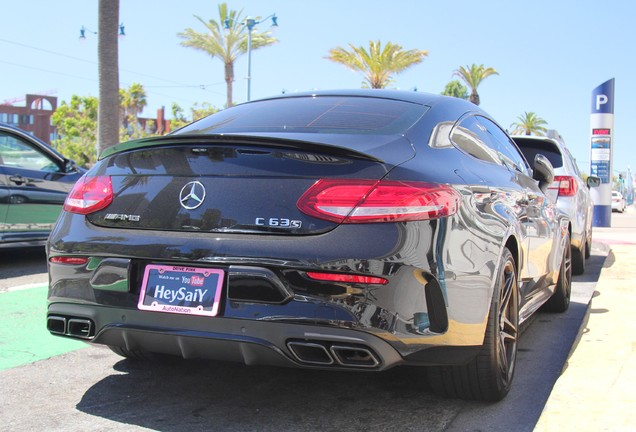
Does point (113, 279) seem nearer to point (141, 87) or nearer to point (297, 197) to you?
point (297, 197)

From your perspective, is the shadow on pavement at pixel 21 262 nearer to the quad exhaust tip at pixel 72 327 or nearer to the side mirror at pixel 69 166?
the side mirror at pixel 69 166

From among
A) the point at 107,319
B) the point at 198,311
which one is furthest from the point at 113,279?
the point at 198,311

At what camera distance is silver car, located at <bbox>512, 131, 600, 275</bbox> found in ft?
25.1

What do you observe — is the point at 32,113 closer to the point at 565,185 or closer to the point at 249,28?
the point at 249,28

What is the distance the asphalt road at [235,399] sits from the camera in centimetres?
321

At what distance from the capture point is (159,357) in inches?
161

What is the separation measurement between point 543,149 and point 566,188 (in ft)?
2.57

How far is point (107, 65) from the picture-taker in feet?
44.8

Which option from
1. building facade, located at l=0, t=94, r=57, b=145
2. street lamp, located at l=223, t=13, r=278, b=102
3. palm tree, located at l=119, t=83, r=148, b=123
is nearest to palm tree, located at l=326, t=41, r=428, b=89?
street lamp, located at l=223, t=13, r=278, b=102

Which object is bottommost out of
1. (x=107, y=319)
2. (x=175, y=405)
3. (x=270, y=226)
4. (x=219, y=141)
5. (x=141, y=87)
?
(x=175, y=405)

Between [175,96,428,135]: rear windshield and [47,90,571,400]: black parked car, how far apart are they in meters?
0.03

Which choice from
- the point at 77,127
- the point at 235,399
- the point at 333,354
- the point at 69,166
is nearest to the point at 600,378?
the point at 333,354

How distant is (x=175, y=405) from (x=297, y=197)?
1.29 m

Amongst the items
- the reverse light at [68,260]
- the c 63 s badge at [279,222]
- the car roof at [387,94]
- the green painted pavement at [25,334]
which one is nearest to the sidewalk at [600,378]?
the c 63 s badge at [279,222]
